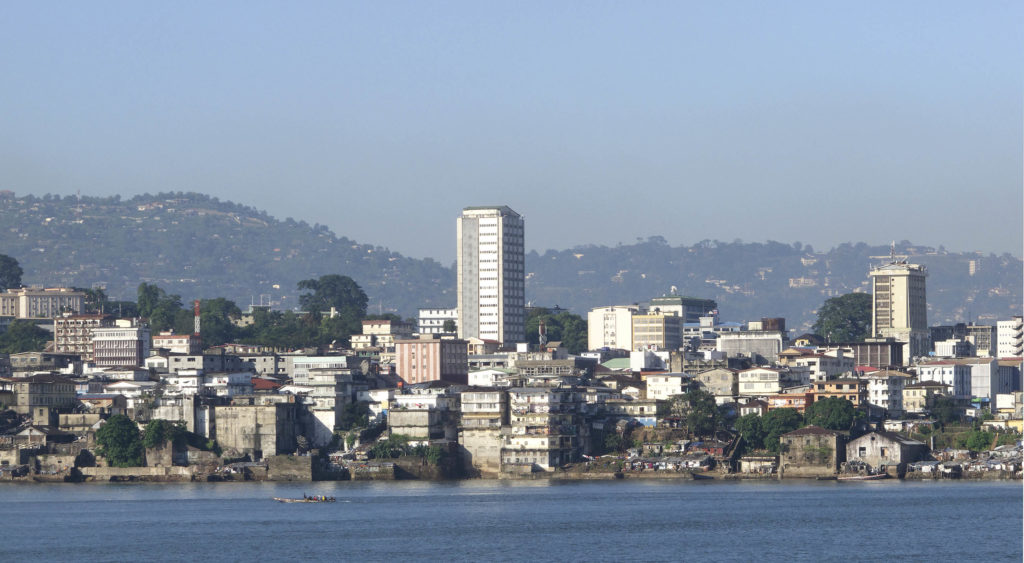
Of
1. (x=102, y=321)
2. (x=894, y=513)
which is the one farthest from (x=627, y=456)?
(x=102, y=321)

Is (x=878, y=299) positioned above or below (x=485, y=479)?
above

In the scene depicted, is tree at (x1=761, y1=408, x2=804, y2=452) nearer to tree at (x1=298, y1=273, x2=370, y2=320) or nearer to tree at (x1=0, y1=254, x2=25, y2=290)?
tree at (x1=298, y1=273, x2=370, y2=320)

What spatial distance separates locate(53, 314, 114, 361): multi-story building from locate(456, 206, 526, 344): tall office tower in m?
25.0

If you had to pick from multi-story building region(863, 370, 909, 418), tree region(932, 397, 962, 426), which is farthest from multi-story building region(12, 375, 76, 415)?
tree region(932, 397, 962, 426)

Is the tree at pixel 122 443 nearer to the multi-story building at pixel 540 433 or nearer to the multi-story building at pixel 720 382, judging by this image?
the multi-story building at pixel 540 433

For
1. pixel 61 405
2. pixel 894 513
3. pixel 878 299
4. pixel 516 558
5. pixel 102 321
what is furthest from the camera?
pixel 878 299

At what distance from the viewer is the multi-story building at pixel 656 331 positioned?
152 m

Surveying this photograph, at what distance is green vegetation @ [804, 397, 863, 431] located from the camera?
3297 inches

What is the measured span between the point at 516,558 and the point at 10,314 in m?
114

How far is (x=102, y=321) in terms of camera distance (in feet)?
426

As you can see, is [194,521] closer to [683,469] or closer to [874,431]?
[683,469]

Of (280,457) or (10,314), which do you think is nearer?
(280,457)

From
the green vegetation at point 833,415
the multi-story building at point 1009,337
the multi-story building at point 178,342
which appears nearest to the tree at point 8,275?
the multi-story building at point 178,342

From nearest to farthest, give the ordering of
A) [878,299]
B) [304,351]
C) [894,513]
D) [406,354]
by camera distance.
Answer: [894,513]
[406,354]
[304,351]
[878,299]
